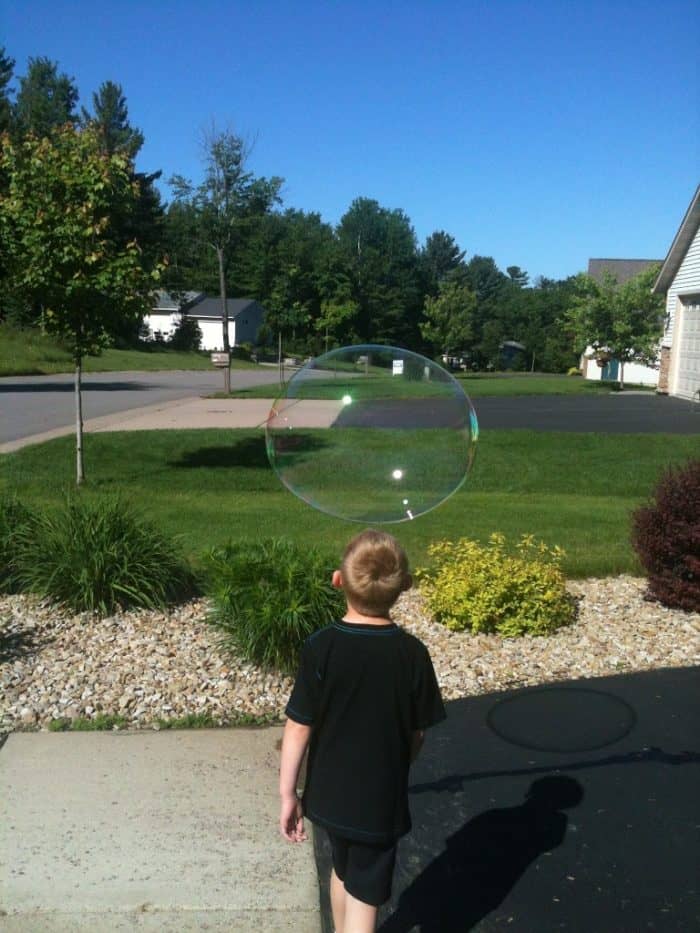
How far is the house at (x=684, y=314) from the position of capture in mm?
26875

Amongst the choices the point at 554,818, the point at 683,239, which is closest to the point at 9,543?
the point at 554,818

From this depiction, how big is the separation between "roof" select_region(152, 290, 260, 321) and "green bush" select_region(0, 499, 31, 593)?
5851 centimetres

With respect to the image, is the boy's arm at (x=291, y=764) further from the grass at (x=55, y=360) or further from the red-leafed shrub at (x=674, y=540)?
the grass at (x=55, y=360)

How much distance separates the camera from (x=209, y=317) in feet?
224

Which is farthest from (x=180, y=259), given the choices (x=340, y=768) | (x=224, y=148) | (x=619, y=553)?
(x=340, y=768)

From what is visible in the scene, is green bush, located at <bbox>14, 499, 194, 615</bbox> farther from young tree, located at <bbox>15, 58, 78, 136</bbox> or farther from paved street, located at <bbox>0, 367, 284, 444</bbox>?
young tree, located at <bbox>15, 58, 78, 136</bbox>

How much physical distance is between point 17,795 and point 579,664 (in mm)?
3342

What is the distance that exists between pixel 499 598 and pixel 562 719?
1354 millimetres

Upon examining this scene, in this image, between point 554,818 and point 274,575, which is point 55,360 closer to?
point 274,575

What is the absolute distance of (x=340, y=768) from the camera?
287cm

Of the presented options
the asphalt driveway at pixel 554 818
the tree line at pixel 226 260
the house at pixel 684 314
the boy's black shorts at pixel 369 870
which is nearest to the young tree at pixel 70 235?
the tree line at pixel 226 260

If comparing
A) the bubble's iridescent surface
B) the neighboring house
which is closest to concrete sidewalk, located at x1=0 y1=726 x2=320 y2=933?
the bubble's iridescent surface

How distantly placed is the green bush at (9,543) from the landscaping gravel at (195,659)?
0.30 metres

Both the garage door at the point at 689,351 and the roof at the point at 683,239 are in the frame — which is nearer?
the garage door at the point at 689,351
